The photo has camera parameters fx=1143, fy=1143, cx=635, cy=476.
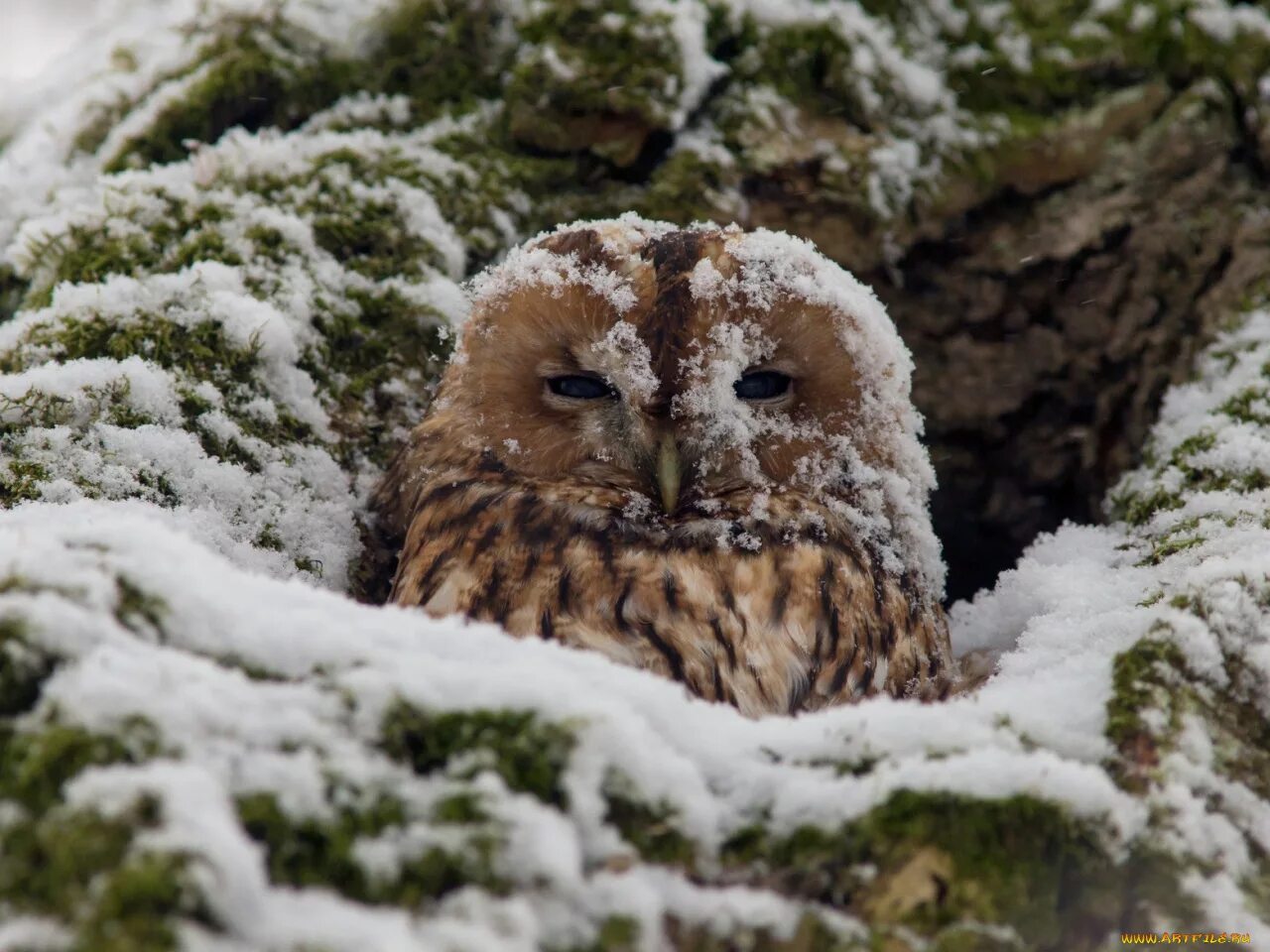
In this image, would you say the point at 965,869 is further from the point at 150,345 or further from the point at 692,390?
the point at 150,345

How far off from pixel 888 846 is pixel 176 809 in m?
0.74

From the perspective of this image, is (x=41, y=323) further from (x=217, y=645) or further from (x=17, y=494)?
(x=217, y=645)

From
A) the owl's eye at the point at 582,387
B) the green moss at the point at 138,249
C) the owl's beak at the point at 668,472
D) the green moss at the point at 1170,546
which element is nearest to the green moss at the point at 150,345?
the green moss at the point at 138,249

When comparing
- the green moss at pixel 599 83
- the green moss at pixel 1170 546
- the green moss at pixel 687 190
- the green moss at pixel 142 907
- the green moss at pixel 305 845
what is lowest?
the green moss at pixel 142 907

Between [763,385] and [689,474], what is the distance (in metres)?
0.22

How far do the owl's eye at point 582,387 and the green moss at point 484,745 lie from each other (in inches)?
38.8

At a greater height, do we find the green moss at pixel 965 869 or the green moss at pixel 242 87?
the green moss at pixel 242 87

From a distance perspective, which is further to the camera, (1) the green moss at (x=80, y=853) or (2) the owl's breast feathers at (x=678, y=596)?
(2) the owl's breast feathers at (x=678, y=596)

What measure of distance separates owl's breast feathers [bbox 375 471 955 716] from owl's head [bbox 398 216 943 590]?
0.14 feet

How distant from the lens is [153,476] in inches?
82.0

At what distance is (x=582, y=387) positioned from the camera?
6.97ft

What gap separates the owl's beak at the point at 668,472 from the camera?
6.61 feet

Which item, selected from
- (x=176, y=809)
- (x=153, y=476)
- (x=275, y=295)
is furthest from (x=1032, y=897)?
(x=275, y=295)

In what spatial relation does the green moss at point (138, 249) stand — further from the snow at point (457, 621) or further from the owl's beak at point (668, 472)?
the owl's beak at point (668, 472)
